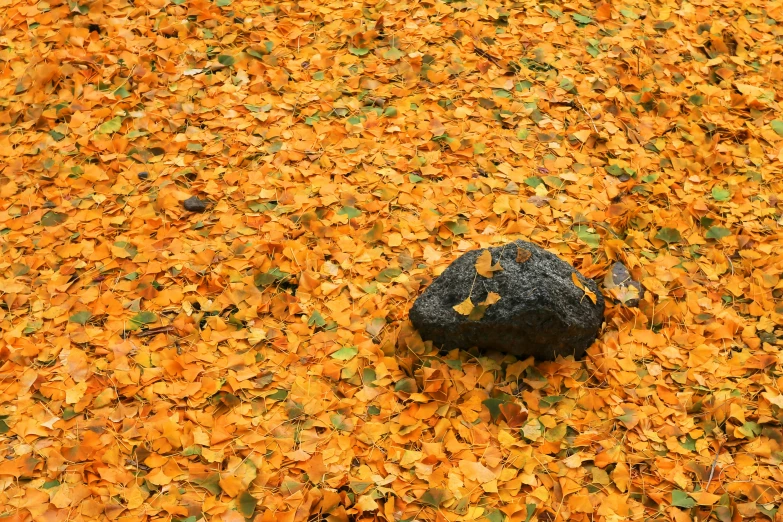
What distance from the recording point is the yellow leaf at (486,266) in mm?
2369

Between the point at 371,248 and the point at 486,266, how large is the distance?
1.84 feet

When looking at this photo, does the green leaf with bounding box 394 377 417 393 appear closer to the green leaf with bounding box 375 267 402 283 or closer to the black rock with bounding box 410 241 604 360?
the black rock with bounding box 410 241 604 360

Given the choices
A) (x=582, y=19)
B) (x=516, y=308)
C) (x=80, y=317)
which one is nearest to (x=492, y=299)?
(x=516, y=308)

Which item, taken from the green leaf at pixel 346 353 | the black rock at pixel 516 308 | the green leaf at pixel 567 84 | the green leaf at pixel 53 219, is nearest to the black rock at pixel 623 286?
the black rock at pixel 516 308

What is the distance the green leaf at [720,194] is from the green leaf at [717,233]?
0.17 meters

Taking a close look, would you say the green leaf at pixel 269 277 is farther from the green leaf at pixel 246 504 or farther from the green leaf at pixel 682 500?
the green leaf at pixel 682 500

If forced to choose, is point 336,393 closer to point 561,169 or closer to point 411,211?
point 411,211

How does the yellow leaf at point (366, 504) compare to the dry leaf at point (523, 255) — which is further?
the dry leaf at point (523, 255)

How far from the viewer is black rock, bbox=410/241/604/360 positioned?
232 centimetres

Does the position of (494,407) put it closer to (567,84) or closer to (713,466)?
(713,466)

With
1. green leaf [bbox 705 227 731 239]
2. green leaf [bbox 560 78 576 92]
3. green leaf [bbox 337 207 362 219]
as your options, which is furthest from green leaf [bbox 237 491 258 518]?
green leaf [bbox 560 78 576 92]

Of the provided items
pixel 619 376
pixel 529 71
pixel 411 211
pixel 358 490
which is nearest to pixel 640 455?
pixel 619 376

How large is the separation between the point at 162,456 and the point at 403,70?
1.98 metres

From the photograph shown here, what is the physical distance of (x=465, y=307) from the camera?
7.72ft
